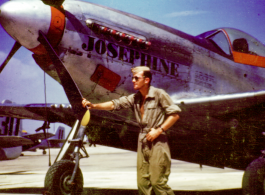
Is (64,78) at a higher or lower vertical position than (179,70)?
lower

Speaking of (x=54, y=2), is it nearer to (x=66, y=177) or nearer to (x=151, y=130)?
(x=151, y=130)

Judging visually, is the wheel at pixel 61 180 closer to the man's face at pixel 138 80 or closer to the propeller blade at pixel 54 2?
the man's face at pixel 138 80

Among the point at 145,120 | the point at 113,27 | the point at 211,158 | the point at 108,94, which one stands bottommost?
the point at 211,158

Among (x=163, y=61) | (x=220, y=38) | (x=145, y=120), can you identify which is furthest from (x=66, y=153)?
(x=220, y=38)

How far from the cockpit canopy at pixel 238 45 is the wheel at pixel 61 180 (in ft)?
Answer: 9.75

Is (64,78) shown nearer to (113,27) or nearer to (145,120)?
(113,27)

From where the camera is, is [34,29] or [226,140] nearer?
[34,29]

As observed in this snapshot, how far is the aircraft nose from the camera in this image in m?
2.72

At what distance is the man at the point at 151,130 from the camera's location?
84.3 inches

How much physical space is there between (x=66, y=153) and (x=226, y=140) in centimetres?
258

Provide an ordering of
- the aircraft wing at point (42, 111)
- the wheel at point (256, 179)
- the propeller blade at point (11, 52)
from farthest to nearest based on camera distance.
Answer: the aircraft wing at point (42, 111) < the wheel at point (256, 179) < the propeller blade at point (11, 52)

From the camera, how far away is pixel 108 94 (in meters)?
3.32

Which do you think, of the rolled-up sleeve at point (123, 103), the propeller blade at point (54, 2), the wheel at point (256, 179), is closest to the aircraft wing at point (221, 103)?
the wheel at point (256, 179)

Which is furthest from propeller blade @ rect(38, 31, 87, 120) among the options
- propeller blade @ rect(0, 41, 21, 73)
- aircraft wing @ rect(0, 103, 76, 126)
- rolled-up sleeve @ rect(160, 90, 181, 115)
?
aircraft wing @ rect(0, 103, 76, 126)
